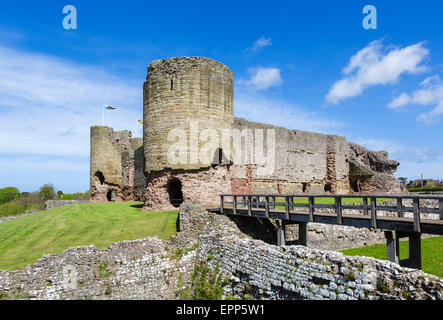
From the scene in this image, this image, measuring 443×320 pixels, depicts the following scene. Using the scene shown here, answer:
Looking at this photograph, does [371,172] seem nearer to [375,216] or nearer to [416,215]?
[375,216]

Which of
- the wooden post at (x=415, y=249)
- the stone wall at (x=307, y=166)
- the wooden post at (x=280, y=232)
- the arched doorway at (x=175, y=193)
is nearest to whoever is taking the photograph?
the wooden post at (x=415, y=249)

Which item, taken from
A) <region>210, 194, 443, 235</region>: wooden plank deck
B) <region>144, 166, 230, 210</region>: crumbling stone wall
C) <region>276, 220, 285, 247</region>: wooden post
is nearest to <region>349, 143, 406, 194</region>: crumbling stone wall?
<region>144, 166, 230, 210</region>: crumbling stone wall

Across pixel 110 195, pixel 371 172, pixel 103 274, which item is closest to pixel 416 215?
pixel 103 274

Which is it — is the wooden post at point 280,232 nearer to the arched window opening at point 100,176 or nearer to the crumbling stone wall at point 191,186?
the crumbling stone wall at point 191,186

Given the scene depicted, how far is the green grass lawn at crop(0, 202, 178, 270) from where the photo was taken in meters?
11.5

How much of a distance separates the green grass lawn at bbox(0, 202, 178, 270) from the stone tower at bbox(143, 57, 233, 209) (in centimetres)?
215

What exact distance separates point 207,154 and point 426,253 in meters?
11.9

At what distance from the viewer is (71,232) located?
14219mm

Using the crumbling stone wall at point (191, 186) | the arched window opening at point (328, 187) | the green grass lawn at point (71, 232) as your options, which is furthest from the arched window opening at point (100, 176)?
the arched window opening at point (328, 187)

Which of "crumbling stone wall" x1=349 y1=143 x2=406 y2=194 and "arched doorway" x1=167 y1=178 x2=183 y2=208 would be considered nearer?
"arched doorway" x1=167 y1=178 x2=183 y2=208

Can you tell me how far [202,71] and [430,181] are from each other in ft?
215

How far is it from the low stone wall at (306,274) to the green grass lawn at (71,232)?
3.36 meters

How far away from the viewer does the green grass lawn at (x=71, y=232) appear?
11.5 metres

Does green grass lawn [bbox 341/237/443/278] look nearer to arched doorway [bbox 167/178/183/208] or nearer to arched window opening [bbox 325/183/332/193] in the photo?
arched doorway [bbox 167/178/183/208]
